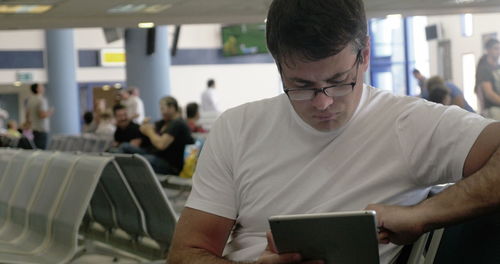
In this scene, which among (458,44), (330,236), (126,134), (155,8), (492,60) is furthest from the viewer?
(458,44)

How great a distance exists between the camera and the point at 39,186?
18.9ft

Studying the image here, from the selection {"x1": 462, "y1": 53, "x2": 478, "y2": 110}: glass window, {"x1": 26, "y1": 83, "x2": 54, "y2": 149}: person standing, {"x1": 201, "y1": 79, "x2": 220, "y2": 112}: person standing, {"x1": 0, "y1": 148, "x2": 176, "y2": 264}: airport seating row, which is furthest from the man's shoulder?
{"x1": 462, "y1": 53, "x2": 478, "y2": 110}: glass window

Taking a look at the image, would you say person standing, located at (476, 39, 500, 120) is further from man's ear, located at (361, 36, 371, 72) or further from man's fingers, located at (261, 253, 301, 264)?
man's fingers, located at (261, 253, 301, 264)

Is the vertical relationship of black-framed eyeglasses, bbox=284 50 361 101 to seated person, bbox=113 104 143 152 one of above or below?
above

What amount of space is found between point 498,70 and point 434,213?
844 centimetres

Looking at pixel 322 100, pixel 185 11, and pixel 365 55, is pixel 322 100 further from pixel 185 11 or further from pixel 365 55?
pixel 185 11

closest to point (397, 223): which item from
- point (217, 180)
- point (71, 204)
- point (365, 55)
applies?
point (365, 55)

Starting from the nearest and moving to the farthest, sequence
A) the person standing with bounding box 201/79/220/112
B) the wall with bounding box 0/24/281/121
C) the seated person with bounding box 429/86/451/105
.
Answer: the seated person with bounding box 429/86/451/105, the person standing with bounding box 201/79/220/112, the wall with bounding box 0/24/281/121

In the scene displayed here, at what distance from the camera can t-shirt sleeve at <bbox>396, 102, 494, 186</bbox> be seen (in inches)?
81.8

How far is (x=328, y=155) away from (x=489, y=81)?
7.98m

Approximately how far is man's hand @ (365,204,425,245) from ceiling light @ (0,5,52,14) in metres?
8.21

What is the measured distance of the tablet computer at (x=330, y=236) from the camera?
74.1 inches

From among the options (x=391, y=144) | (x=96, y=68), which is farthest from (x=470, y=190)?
(x=96, y=68)

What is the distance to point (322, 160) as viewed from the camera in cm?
226
